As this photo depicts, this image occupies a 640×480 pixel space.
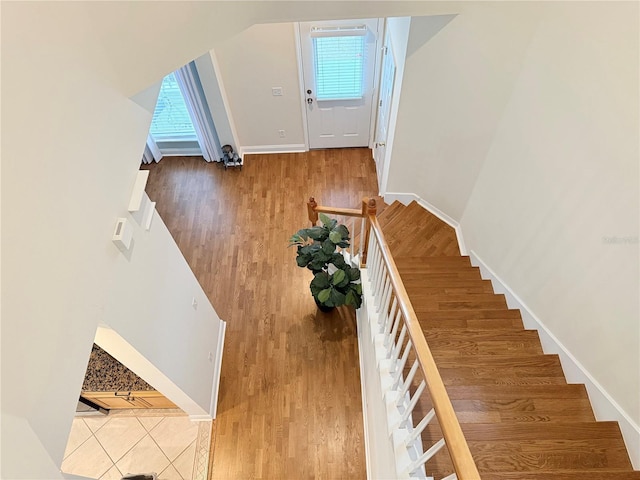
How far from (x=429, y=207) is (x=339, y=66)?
189 cm

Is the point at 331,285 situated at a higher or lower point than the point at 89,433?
higher

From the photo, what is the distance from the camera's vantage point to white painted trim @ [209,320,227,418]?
10.0 feet

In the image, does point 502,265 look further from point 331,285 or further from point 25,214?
point 25,214

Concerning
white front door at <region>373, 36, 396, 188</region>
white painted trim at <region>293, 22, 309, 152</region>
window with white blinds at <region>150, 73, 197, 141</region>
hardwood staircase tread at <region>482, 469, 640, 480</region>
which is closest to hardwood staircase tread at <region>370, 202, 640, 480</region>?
hardwood staircase tread at <region>482, 469, 640, 480</region>

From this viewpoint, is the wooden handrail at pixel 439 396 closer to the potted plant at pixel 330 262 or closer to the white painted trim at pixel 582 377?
the potted plant at pixel 330 262

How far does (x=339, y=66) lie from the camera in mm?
4156

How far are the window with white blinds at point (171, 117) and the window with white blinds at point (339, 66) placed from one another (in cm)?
163

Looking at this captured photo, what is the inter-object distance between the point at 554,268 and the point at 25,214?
273 centimetres

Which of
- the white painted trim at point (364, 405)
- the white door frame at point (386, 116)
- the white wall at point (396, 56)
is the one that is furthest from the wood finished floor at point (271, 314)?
the white wall at point (396, 56)

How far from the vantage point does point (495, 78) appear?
8.53 ft

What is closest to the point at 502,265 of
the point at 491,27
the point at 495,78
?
the point at 495,78

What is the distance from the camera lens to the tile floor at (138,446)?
113 inches

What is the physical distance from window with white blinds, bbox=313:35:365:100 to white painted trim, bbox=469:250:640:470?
271 centimetres

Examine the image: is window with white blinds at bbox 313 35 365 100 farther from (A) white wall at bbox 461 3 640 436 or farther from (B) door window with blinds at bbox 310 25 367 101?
(A) white wall at bbox 461 3 640 436
